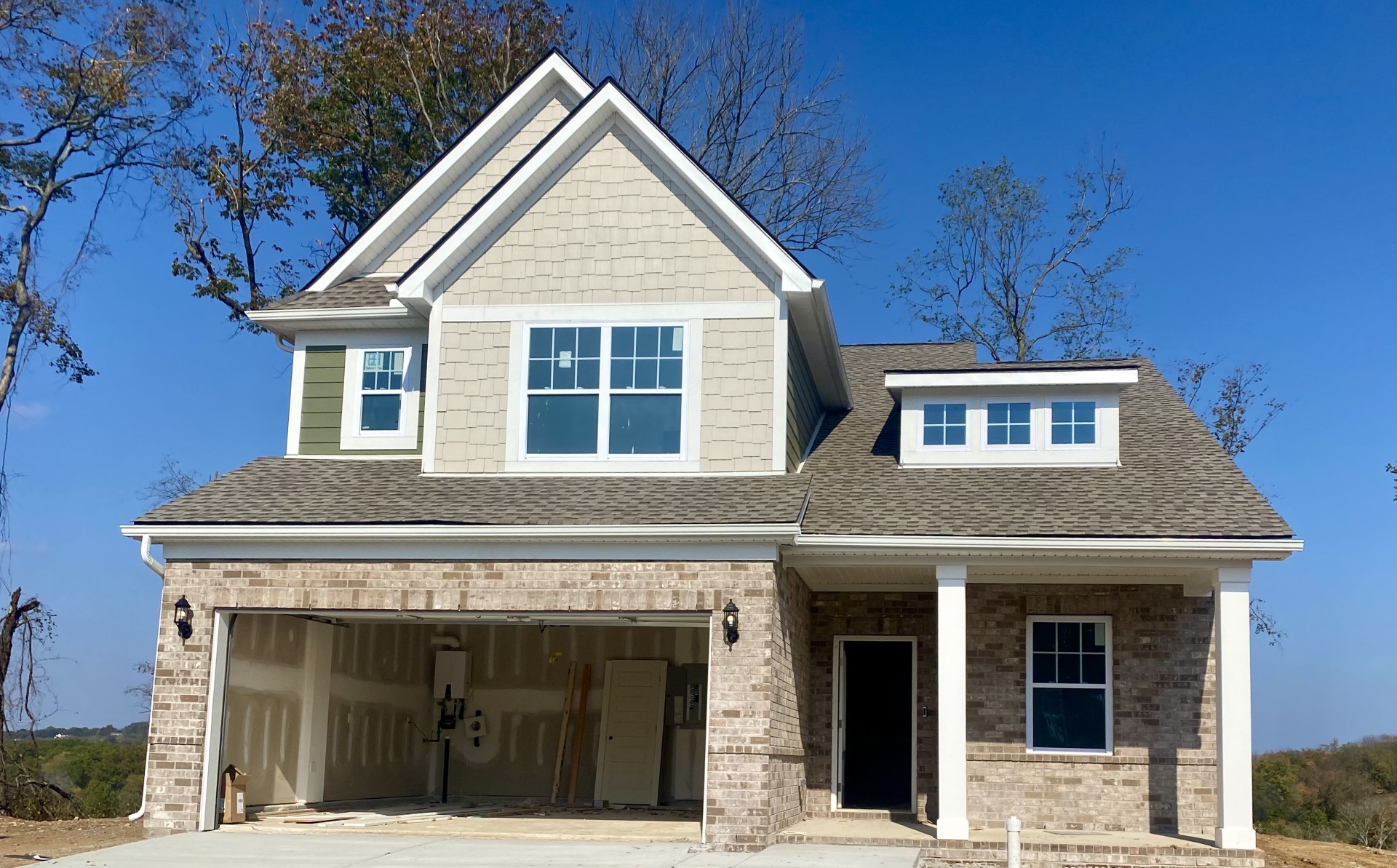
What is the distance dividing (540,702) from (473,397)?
6110 millimetres

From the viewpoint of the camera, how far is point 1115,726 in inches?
579

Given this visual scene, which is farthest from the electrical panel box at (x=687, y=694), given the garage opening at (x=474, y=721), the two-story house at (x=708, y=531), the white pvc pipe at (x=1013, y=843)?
the white pvc pipe at (x=1013, y=843)

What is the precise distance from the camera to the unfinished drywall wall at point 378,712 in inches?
664

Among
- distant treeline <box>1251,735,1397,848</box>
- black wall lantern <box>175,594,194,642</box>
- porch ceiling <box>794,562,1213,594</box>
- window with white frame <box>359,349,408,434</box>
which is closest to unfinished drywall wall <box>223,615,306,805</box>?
black wall lantern <box>175,594,194,642</box>

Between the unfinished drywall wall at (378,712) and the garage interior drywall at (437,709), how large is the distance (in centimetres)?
2

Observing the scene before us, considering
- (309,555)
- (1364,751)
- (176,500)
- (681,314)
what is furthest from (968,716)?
(1364,751)

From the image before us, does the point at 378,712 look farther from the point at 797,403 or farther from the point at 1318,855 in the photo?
the point at 1318,855

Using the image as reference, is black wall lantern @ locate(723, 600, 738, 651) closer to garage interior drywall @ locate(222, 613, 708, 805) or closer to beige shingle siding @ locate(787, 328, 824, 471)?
beige shingle siding @ locate(787, 328, 824, 471)

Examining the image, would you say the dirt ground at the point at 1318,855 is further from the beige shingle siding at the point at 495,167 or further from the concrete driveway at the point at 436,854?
the beige shingle siding at the point at 495,167

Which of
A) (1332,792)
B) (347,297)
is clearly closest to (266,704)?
(347,297)

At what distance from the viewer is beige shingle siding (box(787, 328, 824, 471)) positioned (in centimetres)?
1511

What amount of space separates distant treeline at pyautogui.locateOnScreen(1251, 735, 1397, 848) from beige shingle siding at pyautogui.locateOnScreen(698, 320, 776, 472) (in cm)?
1094

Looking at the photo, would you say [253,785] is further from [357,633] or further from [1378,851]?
[1378,851]

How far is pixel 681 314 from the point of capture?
14.8m
